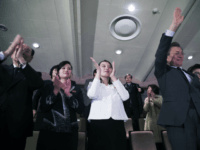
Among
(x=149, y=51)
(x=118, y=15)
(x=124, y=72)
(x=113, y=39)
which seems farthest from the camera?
(x=124, y=72)

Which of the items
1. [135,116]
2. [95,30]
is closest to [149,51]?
[95,30]

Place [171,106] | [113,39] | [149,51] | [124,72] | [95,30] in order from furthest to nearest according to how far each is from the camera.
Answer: [124,72], [149,51], [113,39], [95,30], [171,106]

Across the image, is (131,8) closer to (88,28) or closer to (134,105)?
(88,28)

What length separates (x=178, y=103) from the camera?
0.93 metres

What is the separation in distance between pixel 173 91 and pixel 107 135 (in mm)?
638

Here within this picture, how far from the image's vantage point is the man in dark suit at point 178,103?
858mm

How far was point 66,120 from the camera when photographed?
3.64 ft

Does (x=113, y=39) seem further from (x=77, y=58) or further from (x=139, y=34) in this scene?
(x=77, y=58)

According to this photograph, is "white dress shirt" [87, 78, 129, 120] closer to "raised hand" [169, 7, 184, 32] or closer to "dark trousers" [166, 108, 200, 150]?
"dark trousers" [166, 108, 200, 150]

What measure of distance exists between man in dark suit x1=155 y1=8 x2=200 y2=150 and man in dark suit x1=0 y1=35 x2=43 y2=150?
3.39ft

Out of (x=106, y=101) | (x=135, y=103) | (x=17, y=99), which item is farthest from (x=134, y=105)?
(x=17, y=99)

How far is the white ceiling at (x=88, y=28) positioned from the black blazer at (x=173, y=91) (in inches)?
88.9

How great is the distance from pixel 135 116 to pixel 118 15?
98.4 inches

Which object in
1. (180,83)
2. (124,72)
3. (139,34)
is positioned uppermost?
(139,34)
